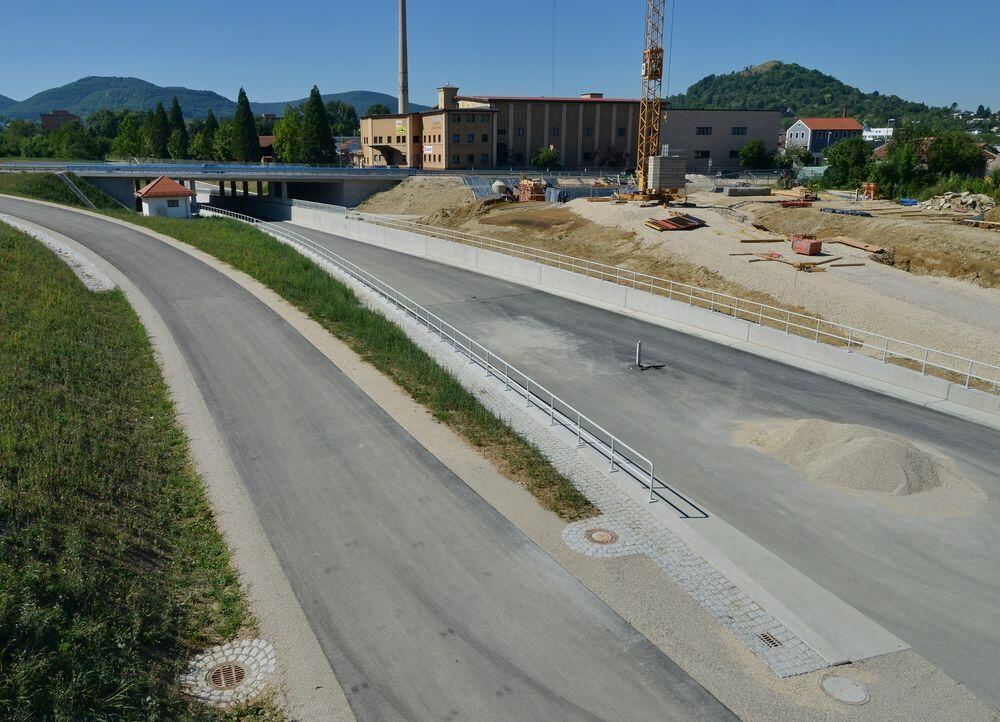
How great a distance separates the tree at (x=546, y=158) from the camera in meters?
109

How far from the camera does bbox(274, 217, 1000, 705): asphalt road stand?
12.8 metres

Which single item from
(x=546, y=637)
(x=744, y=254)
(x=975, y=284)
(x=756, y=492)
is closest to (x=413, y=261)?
(x=744, y=254)

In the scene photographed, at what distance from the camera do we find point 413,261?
2069 inches

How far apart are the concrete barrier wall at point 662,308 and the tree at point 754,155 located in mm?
74419

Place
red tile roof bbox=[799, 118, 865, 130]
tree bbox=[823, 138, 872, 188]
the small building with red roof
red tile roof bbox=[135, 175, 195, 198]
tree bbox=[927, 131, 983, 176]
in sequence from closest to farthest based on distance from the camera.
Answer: red tile roof bbox=[135, 175, 195, 198], the small building with red roof, tree bbox=[927, 131, 983, 176], tree bbox=[823, 138, 872, 188], red tile roof bbox=[799, 118, 865, 130]

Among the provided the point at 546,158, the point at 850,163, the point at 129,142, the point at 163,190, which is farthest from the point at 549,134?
the point at 129,142

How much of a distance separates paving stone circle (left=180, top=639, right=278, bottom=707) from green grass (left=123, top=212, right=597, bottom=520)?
682cm

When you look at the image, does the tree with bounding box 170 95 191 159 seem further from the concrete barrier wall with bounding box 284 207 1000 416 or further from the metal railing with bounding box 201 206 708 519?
the metal railing with bounding box 201 206 708 519

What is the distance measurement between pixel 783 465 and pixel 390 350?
14875 millimetres

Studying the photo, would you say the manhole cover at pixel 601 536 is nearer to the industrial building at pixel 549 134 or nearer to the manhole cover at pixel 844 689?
the manhole cover at pixel 844 689

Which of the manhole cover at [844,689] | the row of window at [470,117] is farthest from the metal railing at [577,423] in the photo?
the row of window at [470,117]

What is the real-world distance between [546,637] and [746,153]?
115257 mm

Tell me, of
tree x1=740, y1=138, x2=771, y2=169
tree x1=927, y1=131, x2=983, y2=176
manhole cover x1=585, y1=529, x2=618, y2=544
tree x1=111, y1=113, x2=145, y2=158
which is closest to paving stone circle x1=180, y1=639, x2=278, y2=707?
manhole cover x1=585, y1=529, x2=618, y2=544

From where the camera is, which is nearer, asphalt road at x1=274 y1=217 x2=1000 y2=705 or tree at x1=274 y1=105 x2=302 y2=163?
asphalt road at x1=274 y1=217 x2=1000 y2=705
